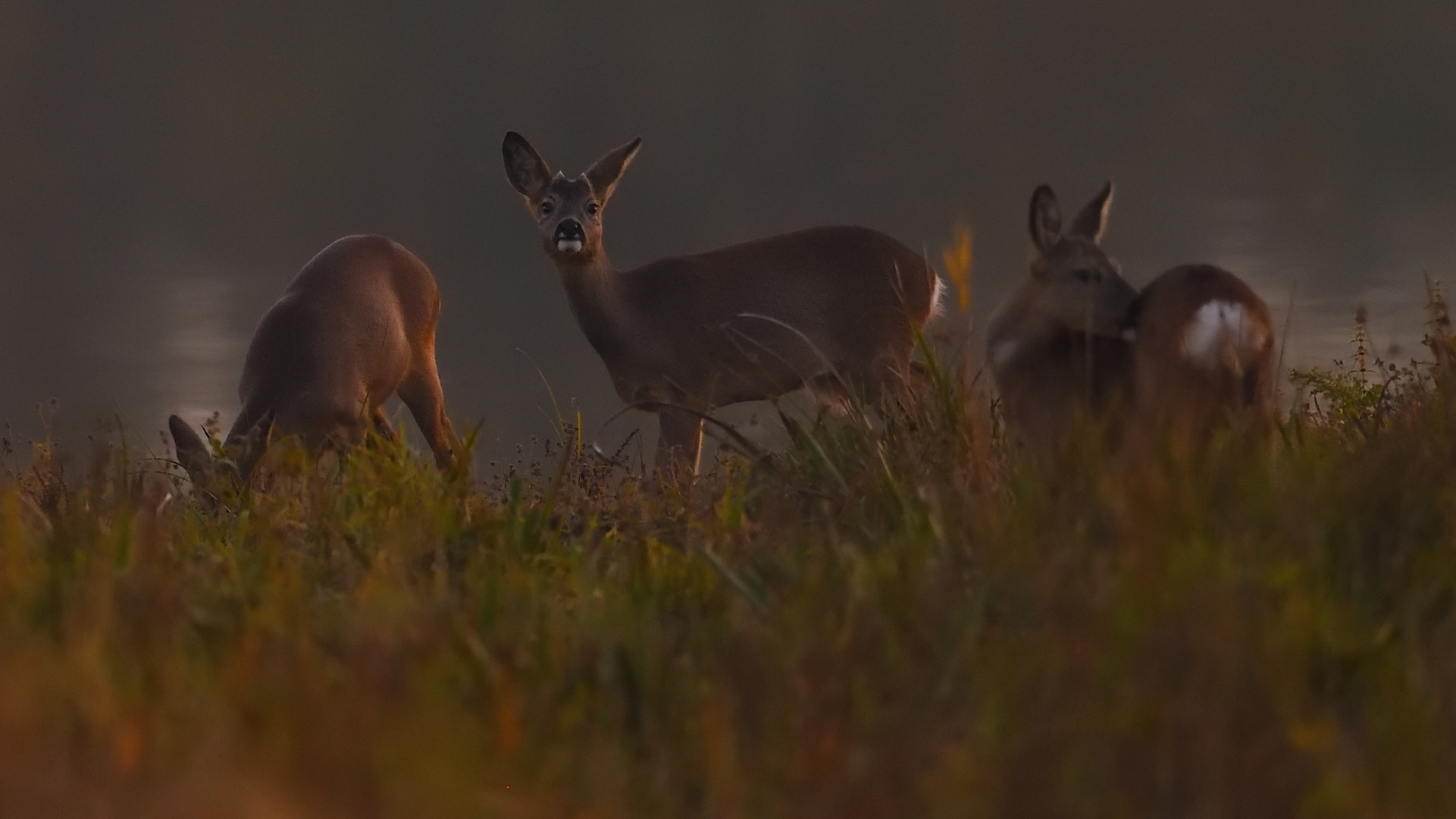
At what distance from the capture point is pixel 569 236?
8953 millimetres

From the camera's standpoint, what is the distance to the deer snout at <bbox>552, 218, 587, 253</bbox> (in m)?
8.95

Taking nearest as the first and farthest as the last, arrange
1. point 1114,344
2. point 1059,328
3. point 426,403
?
point 1114,344, point 1059,328, point 426,403

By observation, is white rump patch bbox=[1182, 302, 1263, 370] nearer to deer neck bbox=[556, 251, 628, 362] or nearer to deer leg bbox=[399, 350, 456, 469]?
deer neck bbox=[556, 251, 628, 362]

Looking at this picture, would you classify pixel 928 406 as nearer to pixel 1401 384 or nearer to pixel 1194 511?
pixel 1194 511

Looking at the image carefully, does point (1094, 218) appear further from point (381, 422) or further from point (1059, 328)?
point (381, 422)

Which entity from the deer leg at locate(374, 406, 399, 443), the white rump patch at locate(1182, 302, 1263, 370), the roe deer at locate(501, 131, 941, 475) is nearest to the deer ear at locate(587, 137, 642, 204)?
the roe deer at locate(501, 131, 941, 475)

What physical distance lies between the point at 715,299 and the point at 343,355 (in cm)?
188

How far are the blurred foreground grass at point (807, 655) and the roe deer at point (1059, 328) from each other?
63 centimetres

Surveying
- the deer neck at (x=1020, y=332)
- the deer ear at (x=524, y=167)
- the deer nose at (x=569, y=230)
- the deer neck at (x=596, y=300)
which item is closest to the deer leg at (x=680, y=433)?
the deer neck at (x=596, y=300)

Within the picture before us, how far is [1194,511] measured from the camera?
344 centimetres

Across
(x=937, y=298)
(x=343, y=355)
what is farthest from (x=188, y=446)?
(x=937, y=298)

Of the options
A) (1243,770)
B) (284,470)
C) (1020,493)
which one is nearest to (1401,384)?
(1020,493)

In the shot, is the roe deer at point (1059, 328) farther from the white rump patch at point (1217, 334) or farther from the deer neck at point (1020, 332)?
the white rump patch at point (1217, 334)

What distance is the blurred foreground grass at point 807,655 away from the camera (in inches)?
93.0
